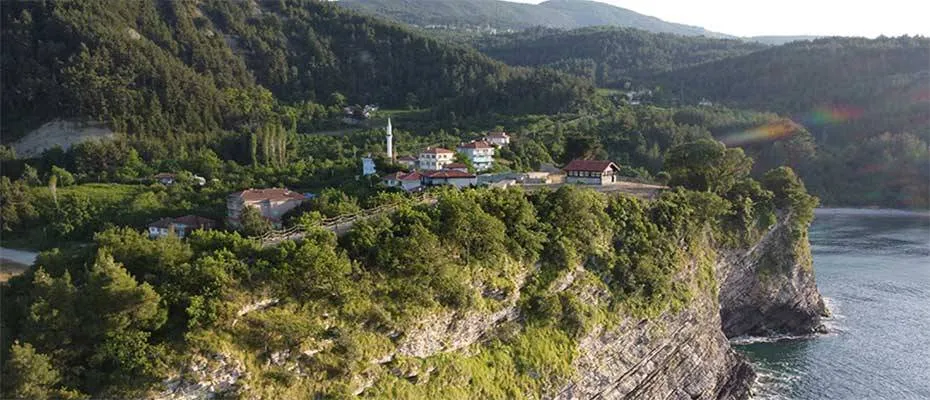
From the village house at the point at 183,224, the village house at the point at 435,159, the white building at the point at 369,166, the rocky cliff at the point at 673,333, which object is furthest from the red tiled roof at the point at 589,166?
the village house at the point at 183,224

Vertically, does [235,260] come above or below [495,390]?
above

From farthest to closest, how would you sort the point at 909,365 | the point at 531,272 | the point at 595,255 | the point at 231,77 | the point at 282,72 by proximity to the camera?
the point at 282,72 → the point at 231,77 → the point at 909,365 → the point at 595,255 → the point at 531,272

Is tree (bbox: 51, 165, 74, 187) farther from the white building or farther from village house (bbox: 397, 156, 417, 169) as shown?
village house (bbox: 397, 156, 417, 169)

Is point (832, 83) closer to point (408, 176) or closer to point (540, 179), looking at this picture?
point (540, 179)

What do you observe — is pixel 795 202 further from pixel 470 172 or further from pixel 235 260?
pixel 235 260

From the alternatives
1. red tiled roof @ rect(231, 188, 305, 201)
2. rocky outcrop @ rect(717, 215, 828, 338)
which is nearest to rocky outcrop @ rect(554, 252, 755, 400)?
rocky outcrop @ rect(717, 215, 828, 338)

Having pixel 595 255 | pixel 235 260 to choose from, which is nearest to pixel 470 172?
pixel 595 255
